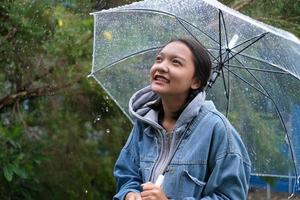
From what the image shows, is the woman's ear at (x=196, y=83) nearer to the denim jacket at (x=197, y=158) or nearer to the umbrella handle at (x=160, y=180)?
the denim jacket at (x=197, y=158)

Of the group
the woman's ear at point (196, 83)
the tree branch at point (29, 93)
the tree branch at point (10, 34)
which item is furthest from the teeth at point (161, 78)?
the tree branch at point (29, 93)

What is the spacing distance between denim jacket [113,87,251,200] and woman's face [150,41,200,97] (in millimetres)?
65

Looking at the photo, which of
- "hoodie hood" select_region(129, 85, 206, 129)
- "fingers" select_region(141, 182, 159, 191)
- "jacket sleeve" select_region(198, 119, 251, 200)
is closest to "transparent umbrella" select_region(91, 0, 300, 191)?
"hoodie hood" select_region(129, 85, 206, 129)

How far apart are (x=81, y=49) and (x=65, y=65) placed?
0.22m

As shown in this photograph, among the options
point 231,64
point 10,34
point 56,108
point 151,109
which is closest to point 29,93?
point 56,108

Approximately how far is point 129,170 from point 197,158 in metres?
0.31

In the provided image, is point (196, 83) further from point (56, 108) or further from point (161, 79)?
point (56, 108)

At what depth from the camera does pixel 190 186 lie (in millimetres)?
2475

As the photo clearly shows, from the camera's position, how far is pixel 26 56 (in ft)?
18.3

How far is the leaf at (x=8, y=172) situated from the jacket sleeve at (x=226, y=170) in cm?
315

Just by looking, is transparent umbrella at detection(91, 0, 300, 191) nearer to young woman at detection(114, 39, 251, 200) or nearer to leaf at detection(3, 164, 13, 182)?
young woman at detection(114, 39, 251, 200)

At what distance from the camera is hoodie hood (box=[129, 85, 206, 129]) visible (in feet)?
8.39

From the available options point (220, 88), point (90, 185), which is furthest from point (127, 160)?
point (90, 185)

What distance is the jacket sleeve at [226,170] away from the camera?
2.45 m
